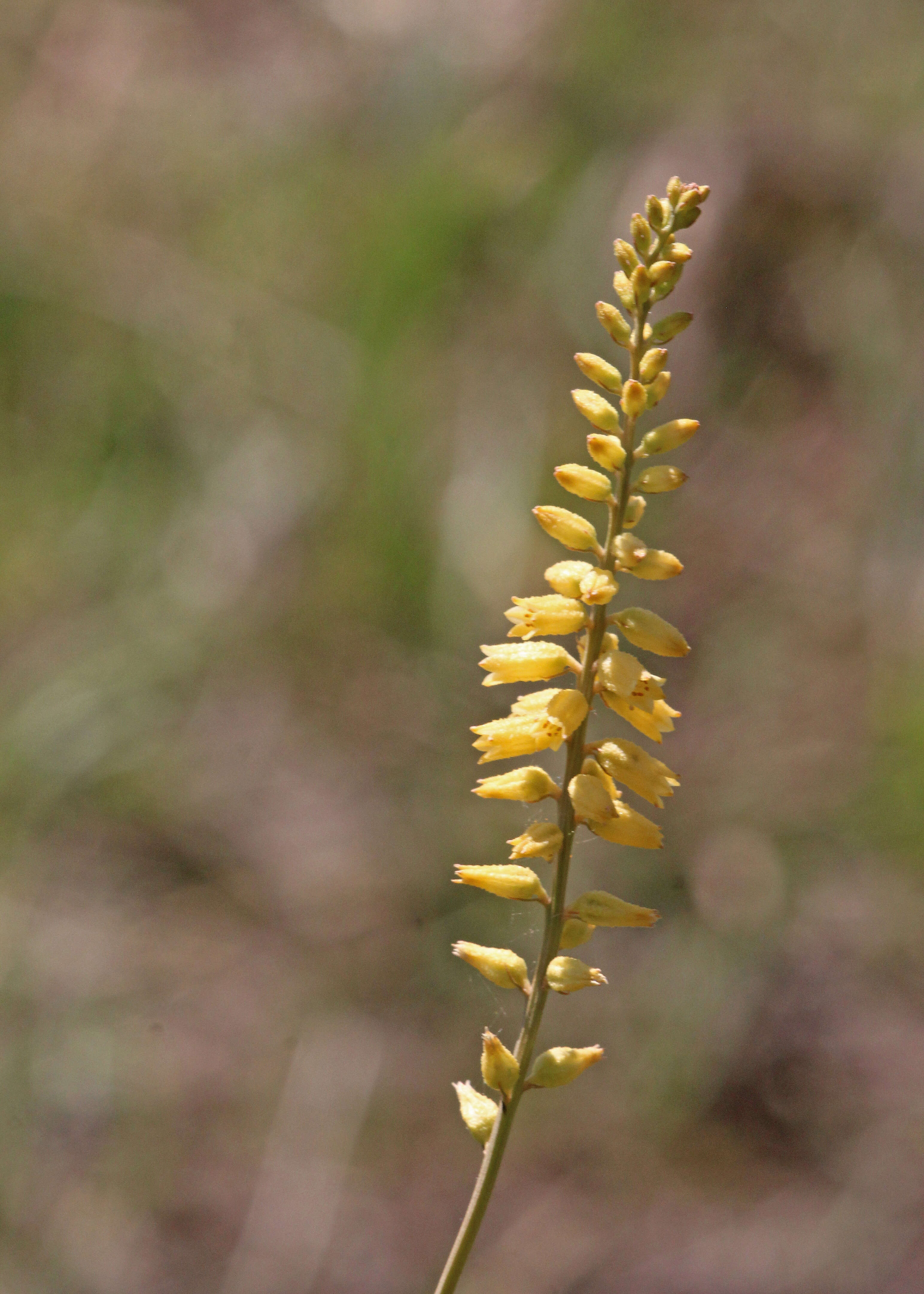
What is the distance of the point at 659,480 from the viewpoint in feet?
5.39

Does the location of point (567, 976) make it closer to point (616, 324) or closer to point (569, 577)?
point (569, 577)

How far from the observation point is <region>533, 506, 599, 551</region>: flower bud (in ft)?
5.25

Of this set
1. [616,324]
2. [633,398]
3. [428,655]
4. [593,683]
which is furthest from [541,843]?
[428,655]

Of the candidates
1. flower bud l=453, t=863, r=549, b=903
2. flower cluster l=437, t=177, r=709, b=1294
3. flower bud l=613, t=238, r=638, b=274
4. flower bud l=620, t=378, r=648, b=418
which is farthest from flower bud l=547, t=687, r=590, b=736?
flower bud l=613, t=238, r=638, b=274

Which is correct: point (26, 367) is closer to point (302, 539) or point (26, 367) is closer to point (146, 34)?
point (302, 539)

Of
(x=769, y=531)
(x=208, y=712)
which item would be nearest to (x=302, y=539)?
(x=208, y=712)

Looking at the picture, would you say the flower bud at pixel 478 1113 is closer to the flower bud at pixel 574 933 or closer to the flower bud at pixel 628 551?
the flower bud at pixel 574 933

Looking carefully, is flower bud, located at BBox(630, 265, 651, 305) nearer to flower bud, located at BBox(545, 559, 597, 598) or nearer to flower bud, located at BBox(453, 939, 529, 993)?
flower bud, located at BBox(545, 559, 597, 598)

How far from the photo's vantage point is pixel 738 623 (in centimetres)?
684

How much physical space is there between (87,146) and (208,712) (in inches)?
165

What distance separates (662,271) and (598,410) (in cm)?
19

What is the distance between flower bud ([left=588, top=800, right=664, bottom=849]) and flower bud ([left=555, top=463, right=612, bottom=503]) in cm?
41

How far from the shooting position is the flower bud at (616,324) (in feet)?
5.04

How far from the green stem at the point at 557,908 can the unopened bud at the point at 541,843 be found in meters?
0.02
